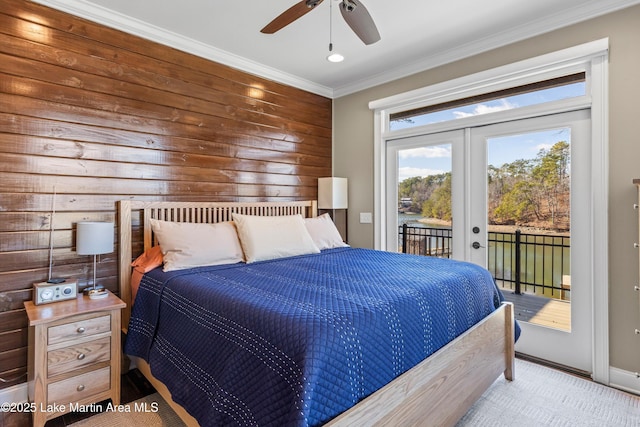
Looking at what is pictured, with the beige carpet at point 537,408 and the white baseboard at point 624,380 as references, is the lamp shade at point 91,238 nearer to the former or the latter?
the beige carpet at point 537,408

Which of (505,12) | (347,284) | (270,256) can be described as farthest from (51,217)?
(505,12)

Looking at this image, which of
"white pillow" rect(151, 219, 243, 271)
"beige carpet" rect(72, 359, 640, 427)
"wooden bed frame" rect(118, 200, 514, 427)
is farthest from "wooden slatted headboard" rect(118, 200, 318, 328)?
"beige carpet" rect(72, 359, 640, 427)

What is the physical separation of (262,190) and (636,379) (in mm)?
3352

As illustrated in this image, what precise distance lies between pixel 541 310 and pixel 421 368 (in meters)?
1.89

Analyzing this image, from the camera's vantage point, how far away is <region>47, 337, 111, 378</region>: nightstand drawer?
74.7 inches

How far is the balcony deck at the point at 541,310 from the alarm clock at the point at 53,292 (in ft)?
11.1

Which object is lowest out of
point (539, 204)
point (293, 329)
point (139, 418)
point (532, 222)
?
point (139, 418)

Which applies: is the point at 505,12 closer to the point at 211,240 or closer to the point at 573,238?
the point at 573,238

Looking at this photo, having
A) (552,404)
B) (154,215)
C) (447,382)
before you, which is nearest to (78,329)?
(154,215)

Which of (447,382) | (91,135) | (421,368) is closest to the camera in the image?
(421,368)

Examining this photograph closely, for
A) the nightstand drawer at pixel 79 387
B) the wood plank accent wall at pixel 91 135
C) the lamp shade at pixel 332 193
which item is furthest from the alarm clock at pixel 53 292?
the lamp shade at pixel 332 193

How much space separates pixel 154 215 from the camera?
277 centimetres

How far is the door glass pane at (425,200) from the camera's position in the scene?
337cm

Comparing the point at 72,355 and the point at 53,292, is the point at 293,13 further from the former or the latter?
the point at 72,355
